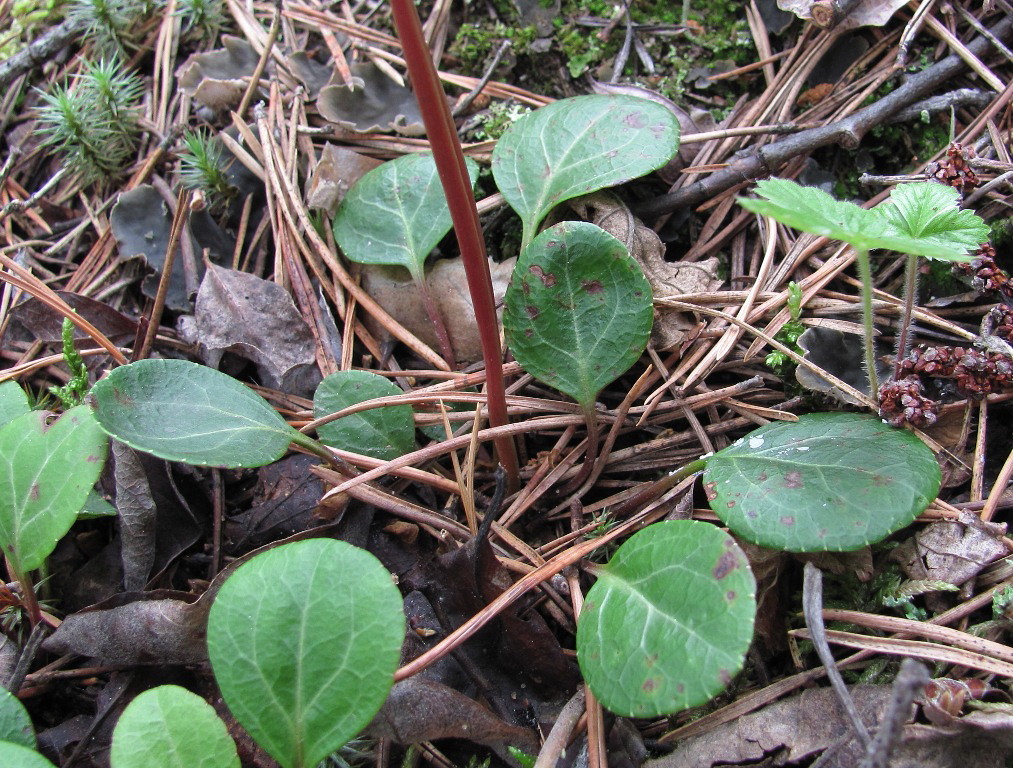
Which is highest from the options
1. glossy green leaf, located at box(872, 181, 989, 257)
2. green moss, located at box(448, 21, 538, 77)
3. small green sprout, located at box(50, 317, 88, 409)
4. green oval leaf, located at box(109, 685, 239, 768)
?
green moss, located at box(448, 21, 538, 77)

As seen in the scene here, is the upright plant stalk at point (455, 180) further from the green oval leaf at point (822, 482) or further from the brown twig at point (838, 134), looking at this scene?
the brown twig at point (838, 134)

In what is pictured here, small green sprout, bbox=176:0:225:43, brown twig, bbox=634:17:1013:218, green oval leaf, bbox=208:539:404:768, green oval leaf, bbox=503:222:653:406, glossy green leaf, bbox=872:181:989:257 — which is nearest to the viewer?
green oval leaf, bbox=208:539:404:768

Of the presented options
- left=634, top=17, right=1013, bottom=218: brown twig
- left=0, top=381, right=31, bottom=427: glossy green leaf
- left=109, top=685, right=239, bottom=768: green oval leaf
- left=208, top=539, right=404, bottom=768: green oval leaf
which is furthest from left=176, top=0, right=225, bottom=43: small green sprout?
left=109, top=685, right=239, bottom=768: green oval leaf

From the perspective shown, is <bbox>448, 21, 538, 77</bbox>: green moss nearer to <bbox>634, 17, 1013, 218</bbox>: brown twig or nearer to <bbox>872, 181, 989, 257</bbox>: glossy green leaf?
<bbox>634, 17, 1013, 218</bbox>: brown twig

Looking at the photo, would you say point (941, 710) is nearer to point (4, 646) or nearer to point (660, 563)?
point (660, 563)

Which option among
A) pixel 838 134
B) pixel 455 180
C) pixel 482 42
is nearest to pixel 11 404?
pixel 455 180

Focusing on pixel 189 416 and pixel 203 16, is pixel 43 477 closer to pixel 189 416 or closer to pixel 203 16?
pixel 189 416

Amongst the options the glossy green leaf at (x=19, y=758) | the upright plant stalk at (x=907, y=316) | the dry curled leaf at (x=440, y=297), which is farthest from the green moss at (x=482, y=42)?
the glossy green leaf at (x=19, y=758)
